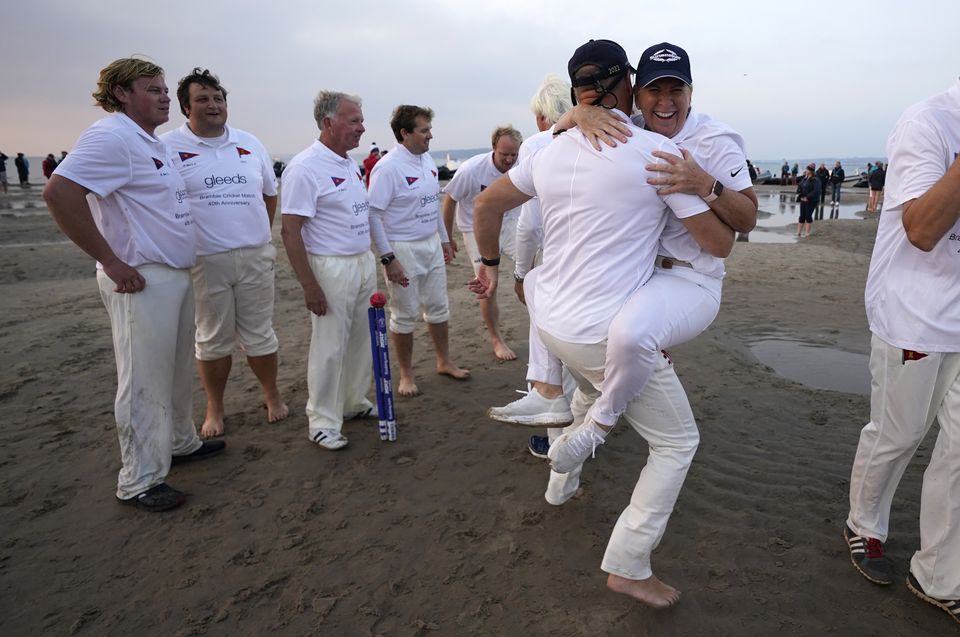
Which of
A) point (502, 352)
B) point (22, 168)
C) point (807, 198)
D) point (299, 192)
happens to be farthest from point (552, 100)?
point (22, 168)

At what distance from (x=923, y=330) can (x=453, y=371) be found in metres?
3.97

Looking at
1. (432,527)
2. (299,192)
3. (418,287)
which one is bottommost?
(432,527)

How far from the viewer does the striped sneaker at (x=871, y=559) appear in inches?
111

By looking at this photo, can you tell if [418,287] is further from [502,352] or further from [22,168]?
[22,168]

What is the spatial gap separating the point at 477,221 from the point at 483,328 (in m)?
4.55

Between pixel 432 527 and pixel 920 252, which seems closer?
pixel 920 252

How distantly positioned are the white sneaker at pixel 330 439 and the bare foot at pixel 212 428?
0.87m

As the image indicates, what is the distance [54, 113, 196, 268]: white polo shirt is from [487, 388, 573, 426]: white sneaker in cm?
230

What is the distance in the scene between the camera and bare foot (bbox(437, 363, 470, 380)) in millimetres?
5785

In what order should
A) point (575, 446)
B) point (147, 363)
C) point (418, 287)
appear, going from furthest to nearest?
point (418, 287) → point (147, 363) → point (575, 446)

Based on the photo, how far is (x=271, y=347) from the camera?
475 centimetres

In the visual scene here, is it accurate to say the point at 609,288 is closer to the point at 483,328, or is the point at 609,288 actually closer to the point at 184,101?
the point at 184,101

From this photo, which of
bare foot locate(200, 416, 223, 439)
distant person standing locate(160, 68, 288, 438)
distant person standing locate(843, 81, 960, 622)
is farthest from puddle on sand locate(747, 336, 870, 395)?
bare foot locate(200, 416, 223, 439)

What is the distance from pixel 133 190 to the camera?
3469mm
